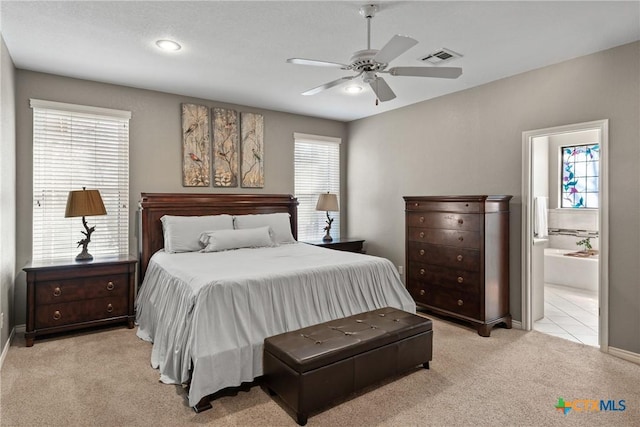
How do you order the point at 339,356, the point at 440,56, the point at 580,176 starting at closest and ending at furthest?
the point at 339,356 < the point at 440,56 < the point at 580,176

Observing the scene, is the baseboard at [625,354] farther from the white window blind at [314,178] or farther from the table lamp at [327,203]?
the white window blind at [314,178]

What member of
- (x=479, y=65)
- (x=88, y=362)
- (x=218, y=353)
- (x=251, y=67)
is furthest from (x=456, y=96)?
(x=88, y=362)

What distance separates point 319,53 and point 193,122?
2.13m

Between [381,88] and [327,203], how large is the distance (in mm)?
2854

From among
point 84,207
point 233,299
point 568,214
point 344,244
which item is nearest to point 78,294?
point 84,207

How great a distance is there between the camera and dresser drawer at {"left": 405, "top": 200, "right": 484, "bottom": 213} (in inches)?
148

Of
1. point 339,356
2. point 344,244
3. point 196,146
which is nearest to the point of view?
point 339,356

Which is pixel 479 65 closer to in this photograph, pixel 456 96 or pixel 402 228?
pixel 456 96

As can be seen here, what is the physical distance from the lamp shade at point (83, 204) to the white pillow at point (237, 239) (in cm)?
113

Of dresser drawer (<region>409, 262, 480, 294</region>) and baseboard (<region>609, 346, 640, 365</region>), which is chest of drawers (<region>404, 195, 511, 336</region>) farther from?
baseboard (<region>609, 346, 640, 365</region>)

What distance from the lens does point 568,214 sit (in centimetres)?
634

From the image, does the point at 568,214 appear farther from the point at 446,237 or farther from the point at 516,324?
the point at 446,237

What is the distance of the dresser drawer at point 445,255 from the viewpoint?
3.82 m

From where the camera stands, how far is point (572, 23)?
9.08 ft
